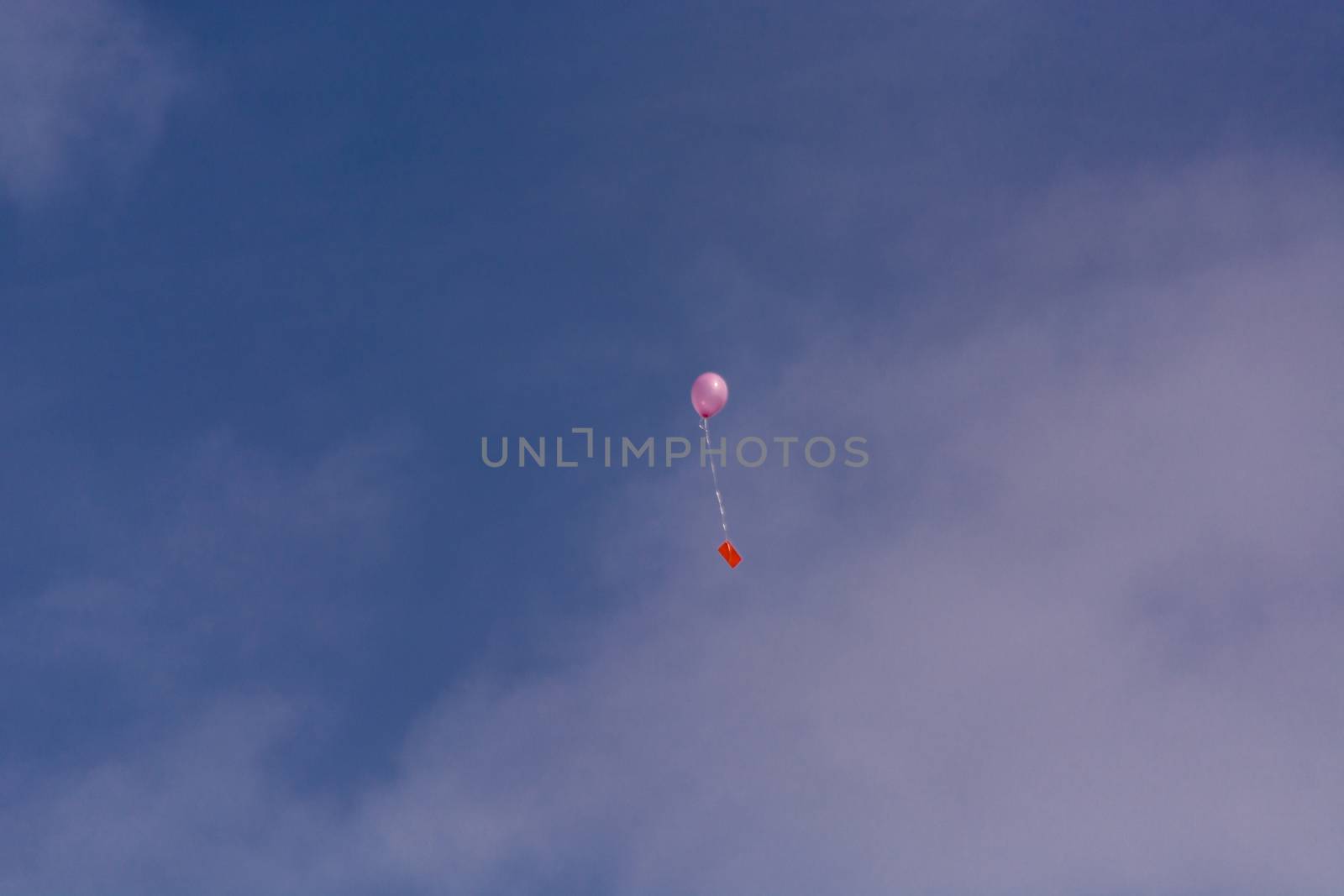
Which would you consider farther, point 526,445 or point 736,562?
point 526,445

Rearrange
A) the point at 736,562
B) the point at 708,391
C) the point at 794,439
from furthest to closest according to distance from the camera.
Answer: the point at 794,439
the point at 708,391
the point at 736,562

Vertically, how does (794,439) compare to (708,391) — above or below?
above

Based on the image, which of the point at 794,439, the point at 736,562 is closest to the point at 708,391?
the point at 736,562

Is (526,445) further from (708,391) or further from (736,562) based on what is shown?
(736,562)

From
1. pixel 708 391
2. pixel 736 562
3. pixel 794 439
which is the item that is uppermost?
pixel 794 439

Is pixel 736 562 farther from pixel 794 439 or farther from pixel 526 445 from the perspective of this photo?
pixel 526 445

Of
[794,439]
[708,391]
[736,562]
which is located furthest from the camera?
[794,439]

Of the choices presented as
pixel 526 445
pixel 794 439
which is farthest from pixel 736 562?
pixel 526 445
